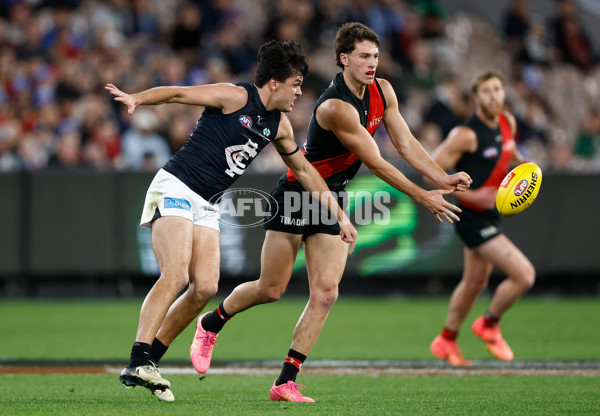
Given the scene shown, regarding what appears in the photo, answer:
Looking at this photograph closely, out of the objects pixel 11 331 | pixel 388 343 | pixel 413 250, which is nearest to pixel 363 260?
pixel 413 250

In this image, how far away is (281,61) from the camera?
6898mm

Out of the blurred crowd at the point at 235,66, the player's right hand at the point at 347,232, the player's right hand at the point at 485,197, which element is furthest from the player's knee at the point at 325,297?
the blurred crowd at the point at 235,66

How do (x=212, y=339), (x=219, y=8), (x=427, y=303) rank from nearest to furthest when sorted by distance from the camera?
(x=212, y=339) < (x=427, y=303) < (x=219, y=8)

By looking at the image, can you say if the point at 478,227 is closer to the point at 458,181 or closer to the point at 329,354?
the point at 329,354

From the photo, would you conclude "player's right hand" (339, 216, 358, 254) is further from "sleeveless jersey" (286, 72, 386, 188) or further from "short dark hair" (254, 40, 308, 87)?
"short dark hair" (254, 40, 308, 87)

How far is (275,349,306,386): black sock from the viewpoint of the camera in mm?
7051

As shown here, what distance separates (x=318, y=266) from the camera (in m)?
7.24

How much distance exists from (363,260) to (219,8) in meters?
6.56

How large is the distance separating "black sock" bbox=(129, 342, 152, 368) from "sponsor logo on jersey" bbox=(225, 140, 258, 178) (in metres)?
1.45

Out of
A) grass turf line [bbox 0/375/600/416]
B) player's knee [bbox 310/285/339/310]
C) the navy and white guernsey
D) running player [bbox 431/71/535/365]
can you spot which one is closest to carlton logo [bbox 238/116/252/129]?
the navy and white guernsey

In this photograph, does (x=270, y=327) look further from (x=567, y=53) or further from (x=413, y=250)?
(x=567, y=53)

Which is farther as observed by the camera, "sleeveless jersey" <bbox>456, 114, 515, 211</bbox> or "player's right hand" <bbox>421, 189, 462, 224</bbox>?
"sleeveless jersey" <bbox>456, 114, 515, 211</bbox>

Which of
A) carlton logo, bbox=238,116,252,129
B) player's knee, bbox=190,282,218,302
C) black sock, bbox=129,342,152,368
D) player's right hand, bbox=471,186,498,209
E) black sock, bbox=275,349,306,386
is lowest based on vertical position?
black sock, bbox=275,349,306,386

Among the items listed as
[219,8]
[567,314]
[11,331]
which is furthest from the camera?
[219,8]
